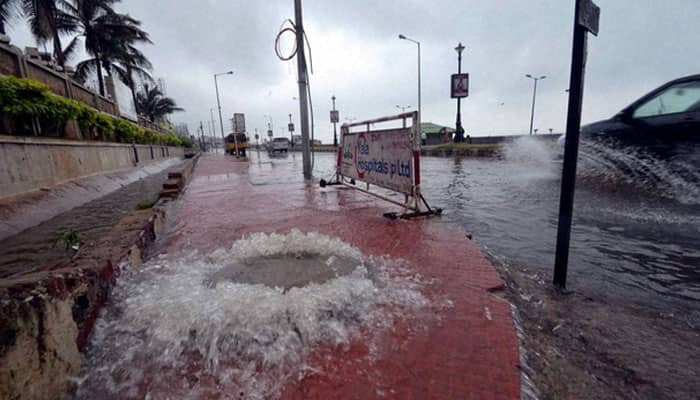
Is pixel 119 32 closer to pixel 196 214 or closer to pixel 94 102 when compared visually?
pixel 94 102

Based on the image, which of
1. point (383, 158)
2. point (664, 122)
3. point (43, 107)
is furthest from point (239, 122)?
point (664, 122)

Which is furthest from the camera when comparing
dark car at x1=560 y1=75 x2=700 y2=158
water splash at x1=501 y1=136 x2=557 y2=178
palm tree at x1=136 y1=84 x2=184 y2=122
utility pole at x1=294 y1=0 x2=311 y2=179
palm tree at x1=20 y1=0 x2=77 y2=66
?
palm tree at x1=136 y1=84 x2=184 y2=122

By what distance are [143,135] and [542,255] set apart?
62.7 ft

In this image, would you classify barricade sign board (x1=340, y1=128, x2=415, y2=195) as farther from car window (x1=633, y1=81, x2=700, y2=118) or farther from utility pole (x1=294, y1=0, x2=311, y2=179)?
car window (x1=633, y1=81, x2=700, y2=118)

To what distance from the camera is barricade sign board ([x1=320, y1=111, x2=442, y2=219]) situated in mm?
3826

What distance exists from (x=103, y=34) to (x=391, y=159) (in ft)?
93.2

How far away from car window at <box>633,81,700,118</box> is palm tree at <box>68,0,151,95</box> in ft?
96.3

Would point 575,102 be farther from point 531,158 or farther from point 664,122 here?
point 531,158

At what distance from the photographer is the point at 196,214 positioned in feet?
13.7

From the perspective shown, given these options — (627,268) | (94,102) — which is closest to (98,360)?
(627,268)

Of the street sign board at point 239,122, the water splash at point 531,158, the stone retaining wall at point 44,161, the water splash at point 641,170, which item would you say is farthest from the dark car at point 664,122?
the street sign board at point 239,122

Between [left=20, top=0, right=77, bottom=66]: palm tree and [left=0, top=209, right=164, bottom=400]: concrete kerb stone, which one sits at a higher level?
[left=20, top=0, right=77, bottom=66]: palm tree

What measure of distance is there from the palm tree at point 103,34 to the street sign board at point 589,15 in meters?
28.8

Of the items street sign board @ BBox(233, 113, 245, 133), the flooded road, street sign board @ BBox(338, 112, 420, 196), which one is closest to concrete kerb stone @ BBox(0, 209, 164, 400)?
street sign board @ BBox(338, 112, 420, 196)
